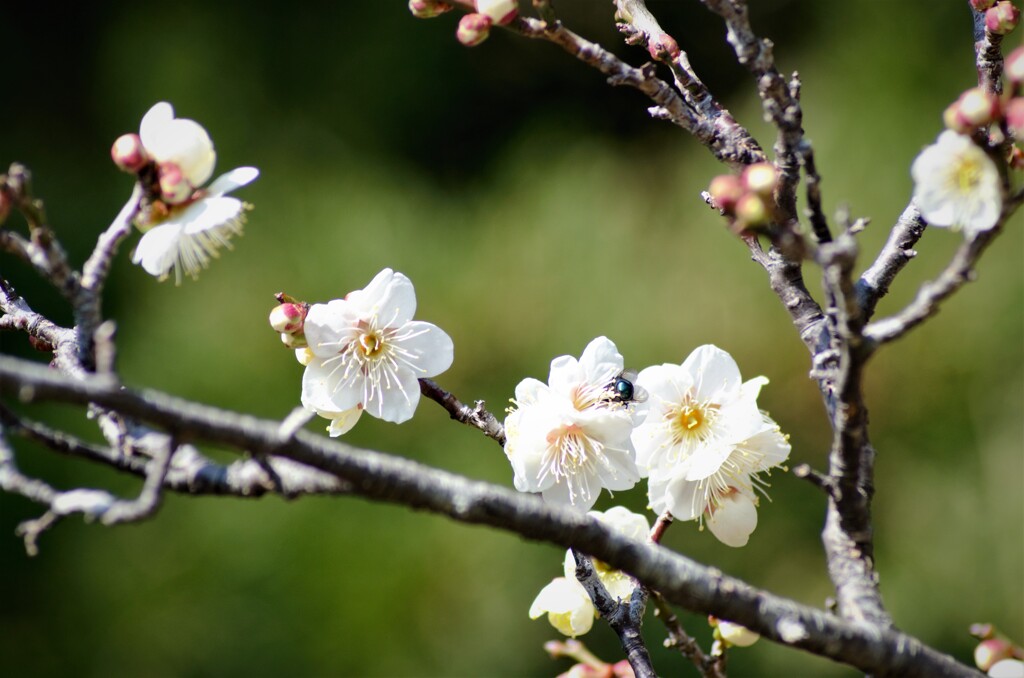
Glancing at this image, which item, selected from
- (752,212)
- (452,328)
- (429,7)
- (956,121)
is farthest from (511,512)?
(452,328)

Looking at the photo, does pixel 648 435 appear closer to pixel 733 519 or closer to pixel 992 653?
pixel 733 519

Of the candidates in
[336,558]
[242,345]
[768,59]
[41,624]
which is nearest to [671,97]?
[768,59]

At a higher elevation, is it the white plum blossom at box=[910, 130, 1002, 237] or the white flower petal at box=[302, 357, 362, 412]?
the white plum blossom at box=[910, 130, 1002, 237]

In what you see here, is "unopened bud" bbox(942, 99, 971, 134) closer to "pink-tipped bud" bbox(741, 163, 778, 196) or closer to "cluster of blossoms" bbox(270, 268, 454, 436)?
"pink-tipped bud" bbox(741, 163, 778, 196)

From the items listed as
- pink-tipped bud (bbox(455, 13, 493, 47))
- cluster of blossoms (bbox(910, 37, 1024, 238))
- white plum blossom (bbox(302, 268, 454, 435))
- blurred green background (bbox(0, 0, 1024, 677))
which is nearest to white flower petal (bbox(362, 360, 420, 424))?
white plum blossom (bbox(302, 268, 454, 435))

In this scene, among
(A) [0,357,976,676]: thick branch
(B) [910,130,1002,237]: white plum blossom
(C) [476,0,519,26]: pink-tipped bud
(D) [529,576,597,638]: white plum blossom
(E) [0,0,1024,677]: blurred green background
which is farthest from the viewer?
(E) [0,0,1024,677]: blurred green background

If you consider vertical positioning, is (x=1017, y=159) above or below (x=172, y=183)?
above
